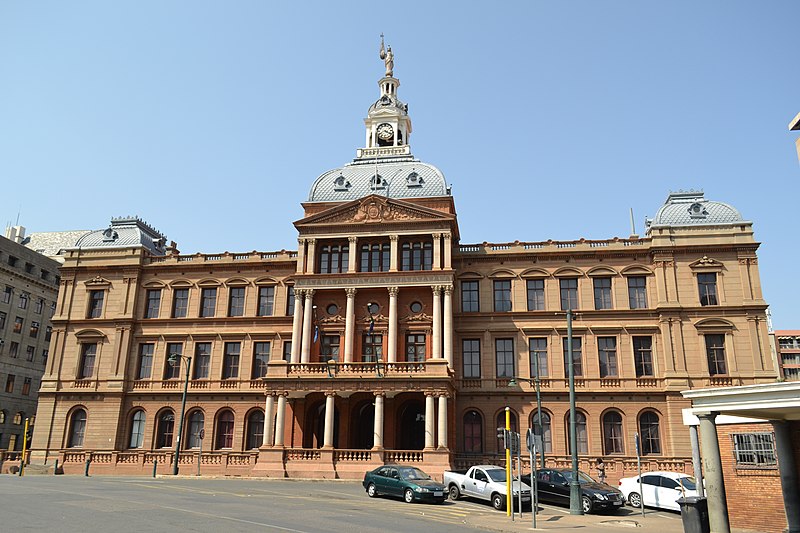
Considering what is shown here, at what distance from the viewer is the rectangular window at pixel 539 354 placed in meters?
44.7

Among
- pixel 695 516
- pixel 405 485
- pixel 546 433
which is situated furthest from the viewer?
pixel 546 433

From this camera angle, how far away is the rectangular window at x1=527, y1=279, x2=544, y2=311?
152 feet

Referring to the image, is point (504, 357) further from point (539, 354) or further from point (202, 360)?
point (202, 360)

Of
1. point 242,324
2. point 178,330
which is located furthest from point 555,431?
point 178,330

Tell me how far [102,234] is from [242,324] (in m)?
15.3

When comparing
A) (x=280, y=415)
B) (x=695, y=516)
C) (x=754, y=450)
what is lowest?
(x=695, y=516)

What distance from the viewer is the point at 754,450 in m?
21.3

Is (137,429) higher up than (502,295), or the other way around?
(502,295)

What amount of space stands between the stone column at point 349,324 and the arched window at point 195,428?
40.2ft

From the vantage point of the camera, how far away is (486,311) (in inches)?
1828

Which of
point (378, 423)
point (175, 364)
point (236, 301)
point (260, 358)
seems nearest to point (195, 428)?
point (175, 364)

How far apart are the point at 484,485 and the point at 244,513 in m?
11.4

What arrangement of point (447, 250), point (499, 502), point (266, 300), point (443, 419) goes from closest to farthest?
point (499, 502), point (443, 419), point (447, 250), point (266, 300)

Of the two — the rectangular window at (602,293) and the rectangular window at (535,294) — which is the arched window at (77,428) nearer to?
the rectangular window at (535,294)
